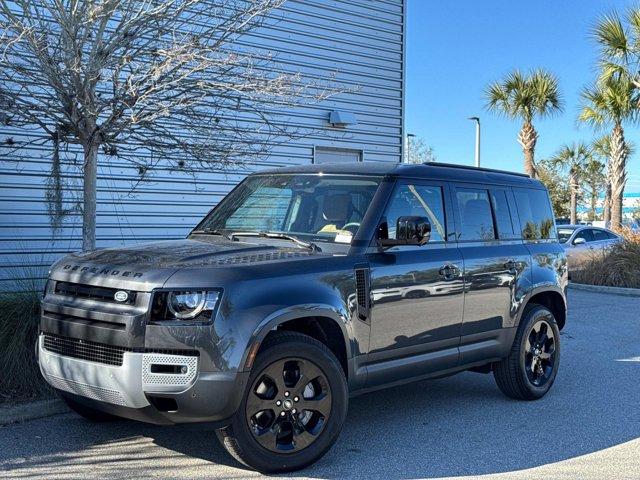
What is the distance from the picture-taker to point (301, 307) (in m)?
4.43

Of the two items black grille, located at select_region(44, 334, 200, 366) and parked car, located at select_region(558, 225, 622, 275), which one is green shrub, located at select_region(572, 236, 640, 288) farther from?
black grille, located at select_region(44, 334, 200, 366)

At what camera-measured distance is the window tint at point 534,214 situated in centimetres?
667

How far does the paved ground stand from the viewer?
462 centimetres

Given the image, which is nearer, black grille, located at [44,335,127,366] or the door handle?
black grille, located at [44,335,127,366]

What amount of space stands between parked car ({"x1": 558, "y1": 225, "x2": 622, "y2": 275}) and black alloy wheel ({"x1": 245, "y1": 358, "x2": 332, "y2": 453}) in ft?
44.1

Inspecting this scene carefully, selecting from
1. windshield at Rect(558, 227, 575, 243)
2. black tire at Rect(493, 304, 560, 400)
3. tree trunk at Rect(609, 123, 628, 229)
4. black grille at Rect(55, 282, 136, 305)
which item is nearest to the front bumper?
black grille at Rect(55, 282, 136, 305)

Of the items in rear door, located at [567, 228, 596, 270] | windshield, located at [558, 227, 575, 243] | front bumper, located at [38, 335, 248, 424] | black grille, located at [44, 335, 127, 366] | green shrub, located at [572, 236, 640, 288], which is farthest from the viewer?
windshield, located at [558, 227, 575, 243]

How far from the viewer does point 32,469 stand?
4.55 meters

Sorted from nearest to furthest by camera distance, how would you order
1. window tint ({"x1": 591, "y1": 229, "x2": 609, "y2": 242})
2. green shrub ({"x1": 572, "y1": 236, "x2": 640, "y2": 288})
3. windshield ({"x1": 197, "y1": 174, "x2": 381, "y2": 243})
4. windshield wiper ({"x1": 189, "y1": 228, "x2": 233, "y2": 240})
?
1. windshield ({"x1": 197, "y1": 174, "x2": 381, "y2": 243})
2. windshield wiper ({"x1": 189, "y1": 228, "x2": 233, "y2": 240})
3. green shrub ({"x1": 572, "y1": 236, "x2": 640, "y2": 288})
4. window tint ({"x1": 591, "y1": 229, "x2": 609, "y2": 242})

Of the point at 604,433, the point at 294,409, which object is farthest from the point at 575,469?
the point at 294,409

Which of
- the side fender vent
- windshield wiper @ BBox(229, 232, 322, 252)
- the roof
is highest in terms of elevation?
the roof

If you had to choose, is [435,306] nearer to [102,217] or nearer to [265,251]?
[265,251]

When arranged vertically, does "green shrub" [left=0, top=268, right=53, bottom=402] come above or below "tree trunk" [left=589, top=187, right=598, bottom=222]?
below

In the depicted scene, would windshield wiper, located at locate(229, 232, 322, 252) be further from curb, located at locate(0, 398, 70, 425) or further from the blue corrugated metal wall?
the blue corrugated metal wall
